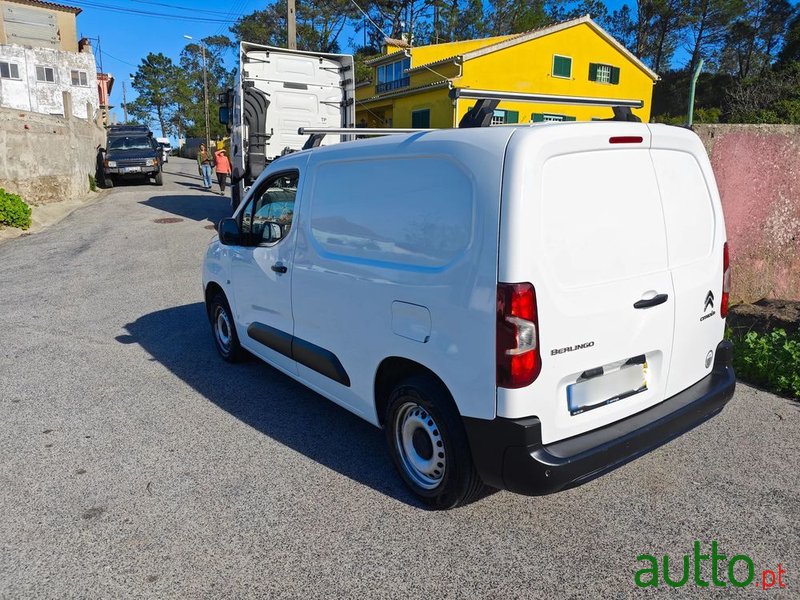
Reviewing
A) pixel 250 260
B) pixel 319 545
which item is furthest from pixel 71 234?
pixel 319 545

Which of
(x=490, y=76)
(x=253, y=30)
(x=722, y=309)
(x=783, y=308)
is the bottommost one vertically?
(x=783, y=308)

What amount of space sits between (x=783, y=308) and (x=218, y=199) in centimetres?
1658

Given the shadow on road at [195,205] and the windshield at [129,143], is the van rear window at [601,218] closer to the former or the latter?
the shadow on road at [195,205]

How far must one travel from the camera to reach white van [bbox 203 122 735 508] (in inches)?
102

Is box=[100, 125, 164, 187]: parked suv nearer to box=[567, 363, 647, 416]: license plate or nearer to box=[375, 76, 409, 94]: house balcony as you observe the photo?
box=[375, 76, 409, 94]: house balcony

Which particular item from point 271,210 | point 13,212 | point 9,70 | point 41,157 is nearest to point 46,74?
point 9,70

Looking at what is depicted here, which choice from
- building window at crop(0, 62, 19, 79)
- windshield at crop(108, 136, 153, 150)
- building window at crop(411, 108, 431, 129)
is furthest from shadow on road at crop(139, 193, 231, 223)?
building window at crop(0, 62, 19, 79)

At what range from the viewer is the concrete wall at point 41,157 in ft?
45.9


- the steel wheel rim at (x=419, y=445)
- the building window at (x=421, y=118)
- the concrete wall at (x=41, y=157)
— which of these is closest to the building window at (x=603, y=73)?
the building window at (x=421, y=118)

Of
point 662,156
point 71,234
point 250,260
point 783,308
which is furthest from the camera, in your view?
point 71,234

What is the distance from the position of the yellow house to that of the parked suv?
41.2 ft

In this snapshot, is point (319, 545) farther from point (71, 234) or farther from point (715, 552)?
point (71, 234)

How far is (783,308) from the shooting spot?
20.9ft

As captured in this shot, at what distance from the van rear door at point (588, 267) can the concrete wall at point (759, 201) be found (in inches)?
155
